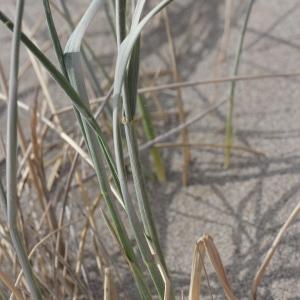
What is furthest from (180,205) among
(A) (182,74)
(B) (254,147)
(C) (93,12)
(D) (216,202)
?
(C) (93,12)

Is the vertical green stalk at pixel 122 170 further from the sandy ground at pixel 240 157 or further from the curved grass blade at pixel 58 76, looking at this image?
the sandy ground at pixel 240 157

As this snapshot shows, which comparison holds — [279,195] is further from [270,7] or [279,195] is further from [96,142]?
[270,7]

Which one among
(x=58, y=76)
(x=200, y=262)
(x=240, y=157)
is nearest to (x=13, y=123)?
(x=58, y=76)

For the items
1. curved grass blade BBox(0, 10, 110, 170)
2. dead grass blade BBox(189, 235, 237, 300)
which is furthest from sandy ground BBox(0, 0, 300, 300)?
curved grass blade BBox(0, 10, 110, 170)

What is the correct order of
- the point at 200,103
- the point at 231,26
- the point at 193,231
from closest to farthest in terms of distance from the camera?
1. the point at 193,231
2. the point at 200,103
3. the point at 231,26

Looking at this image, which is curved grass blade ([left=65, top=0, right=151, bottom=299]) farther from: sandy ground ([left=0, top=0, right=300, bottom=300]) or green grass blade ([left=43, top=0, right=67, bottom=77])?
sandy ground ([left=0, top=0, right=300, bottom=300])

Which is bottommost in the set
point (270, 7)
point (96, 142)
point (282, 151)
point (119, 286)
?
point (119, 286)

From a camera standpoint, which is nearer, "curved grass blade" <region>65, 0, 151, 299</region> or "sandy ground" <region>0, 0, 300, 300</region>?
"curved grass blade" <region>65, 0, 151, 299</region>

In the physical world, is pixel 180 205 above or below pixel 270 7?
below
